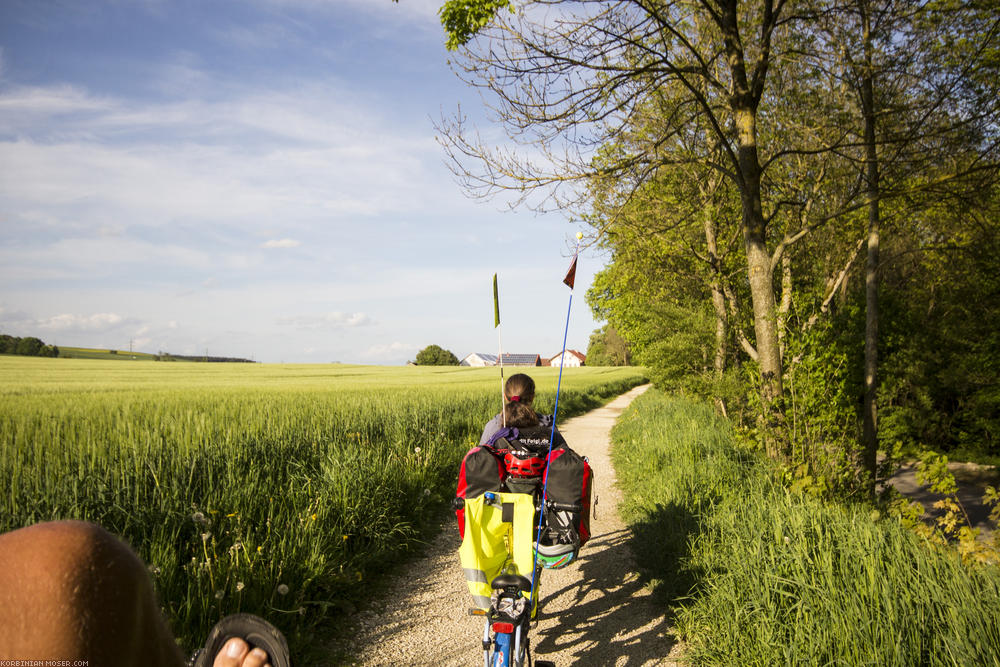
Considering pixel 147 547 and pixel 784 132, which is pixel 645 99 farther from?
pixel 147 547

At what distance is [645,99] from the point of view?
7.25 m

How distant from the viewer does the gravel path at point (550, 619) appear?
3938 millimetres

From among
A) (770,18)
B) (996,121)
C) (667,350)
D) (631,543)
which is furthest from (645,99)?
(667,350)

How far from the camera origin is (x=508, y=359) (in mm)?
101688

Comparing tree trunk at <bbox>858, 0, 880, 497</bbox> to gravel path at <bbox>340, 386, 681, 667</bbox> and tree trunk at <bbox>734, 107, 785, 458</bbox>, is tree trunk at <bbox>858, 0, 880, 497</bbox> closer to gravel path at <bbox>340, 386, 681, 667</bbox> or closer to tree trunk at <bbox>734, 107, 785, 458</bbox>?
tree trunk at <bbox>734, 107, 785, 458</bbox>

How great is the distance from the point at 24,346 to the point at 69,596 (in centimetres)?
6784

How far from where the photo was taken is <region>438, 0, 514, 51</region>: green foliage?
5016 mm

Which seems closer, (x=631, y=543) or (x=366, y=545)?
(x=366, y=545)

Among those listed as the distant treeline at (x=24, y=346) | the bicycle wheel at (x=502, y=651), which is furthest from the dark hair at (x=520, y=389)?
the distant treeline at (x=24, y=346)

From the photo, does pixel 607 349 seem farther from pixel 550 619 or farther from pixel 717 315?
pixel 550 619

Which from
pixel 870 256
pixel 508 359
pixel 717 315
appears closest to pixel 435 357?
pixel 508 359

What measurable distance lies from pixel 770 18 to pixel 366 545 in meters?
7.52

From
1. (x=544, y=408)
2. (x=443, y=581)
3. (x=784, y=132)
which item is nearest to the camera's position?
(x=443, y=581)

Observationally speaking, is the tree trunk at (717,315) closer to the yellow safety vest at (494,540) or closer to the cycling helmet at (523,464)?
the cycling helmet at (523,464)
